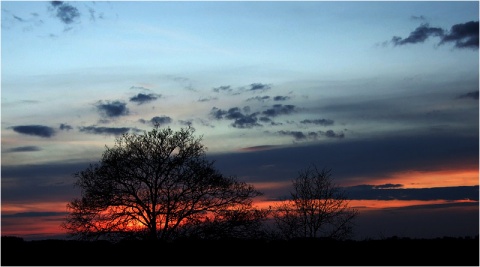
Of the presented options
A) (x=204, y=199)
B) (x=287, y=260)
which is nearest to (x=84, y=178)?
(x=204, y=199)

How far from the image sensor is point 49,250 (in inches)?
1078

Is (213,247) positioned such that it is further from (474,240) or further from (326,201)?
(326,201)

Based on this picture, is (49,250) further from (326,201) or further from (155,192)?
(326,201)

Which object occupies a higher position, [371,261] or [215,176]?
[215,176]

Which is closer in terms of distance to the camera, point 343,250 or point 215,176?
point 343,250

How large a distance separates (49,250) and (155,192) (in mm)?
14522

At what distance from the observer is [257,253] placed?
24938 millimetres

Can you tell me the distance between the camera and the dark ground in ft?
73.5

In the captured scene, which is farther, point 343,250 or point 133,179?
point 133,179

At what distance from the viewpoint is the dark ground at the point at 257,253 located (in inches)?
882

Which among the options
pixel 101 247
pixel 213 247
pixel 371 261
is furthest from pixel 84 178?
pixel 371 261

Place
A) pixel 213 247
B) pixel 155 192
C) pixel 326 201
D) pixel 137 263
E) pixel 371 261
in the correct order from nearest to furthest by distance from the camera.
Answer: pixel 371 261
pixel 137 263
pixel 213 247
pixel 155 192
pixel 326 201

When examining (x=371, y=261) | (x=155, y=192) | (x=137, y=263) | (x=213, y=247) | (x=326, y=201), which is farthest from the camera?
(x=326, y=201)

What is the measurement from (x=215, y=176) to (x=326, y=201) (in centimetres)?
867
